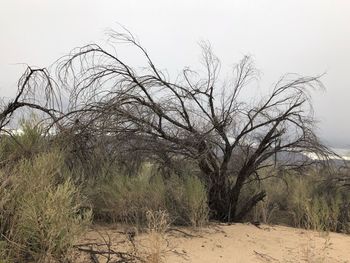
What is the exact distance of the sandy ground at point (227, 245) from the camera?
8.44 metres

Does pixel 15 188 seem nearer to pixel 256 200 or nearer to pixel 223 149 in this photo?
pixel 223 149

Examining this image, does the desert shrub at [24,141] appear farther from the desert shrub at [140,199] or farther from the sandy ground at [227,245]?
the sandy ground at [227,245]

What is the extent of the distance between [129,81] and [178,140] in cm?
188

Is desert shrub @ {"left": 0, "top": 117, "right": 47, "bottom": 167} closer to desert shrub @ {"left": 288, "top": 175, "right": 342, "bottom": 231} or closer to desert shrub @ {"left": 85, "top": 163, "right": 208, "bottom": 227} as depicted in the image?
desert shrub @ {"left": 85, "top": 163, "right": 208, "bottom": 227}

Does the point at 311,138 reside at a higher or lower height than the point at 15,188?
higher

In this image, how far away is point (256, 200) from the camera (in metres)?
13.9

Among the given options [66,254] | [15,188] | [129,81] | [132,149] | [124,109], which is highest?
[129,81]

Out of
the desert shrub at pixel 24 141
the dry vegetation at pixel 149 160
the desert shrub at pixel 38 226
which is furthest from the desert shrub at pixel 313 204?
the desert shrub at pixel 38 226

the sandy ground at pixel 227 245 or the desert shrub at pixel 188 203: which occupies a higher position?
the desert shrub at pixel 188 203

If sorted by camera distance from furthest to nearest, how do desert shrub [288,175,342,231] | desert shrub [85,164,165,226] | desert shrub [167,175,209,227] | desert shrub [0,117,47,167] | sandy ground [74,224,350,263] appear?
1. desert shrub [288,175,342,231]
2. desert shrub [167,175,209,227]
3. desert shrub [85,164,165,226]
4. desert shrub [0,117,47,167]
5. sandy ground [74,224,350,263]

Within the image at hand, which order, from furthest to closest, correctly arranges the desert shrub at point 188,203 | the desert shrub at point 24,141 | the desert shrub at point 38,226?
the desert shrub at point 188,203 → the desert shrub at point 24,141 → the desert shrub at point 38,226

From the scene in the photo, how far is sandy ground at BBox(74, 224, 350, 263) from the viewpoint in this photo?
844cm

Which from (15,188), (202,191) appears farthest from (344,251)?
(15,188)

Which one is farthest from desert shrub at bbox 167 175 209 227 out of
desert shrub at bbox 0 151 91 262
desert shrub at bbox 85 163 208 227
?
desert shrub at bbox 0 151 91 262
